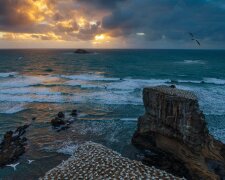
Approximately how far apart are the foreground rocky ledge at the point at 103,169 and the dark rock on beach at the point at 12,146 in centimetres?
1091

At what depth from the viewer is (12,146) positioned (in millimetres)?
27219

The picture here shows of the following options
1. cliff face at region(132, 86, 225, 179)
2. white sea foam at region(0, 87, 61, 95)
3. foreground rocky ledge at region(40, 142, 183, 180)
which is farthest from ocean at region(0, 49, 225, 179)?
foreground rocky ledge at region(40, 142, 183, 180)

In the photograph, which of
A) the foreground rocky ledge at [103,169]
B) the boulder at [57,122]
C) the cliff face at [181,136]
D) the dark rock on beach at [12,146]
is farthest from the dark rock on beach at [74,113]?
the foreground rocky ledge at [103,169]

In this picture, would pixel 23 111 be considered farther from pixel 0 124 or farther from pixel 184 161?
pixel 184 161

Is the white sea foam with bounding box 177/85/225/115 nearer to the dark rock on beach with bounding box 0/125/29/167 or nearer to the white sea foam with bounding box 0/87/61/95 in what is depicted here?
the dark rock on beach with bounding box 0/125/29/167

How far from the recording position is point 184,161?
2138 centimetres

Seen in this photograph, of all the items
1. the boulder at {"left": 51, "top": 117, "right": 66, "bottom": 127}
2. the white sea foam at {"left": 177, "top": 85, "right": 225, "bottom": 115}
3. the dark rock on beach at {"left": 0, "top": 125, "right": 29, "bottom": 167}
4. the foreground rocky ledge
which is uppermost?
the foreground rocky ledge

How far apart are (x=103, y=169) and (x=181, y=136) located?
30.8 ft

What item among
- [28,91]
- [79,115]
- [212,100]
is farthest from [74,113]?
[212,100]

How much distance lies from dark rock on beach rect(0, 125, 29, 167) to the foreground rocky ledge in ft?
35.8

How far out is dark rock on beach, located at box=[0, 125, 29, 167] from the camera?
2458 cm

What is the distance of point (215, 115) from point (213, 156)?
17.3m

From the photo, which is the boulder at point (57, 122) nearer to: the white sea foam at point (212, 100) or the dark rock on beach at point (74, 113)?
the dark rock on beach at point (74, 113)

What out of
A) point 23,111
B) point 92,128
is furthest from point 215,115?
point 23,111
